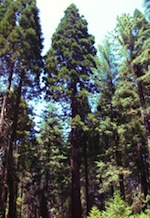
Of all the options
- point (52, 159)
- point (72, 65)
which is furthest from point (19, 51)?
point (52, 159)

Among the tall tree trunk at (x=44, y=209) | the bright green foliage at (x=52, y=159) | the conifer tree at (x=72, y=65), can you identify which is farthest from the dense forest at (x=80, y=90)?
the tall tree trunk at (x=44, y=209)

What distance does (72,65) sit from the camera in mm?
16062

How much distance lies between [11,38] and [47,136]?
14.1 m

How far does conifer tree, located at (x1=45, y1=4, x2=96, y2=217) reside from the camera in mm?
14977

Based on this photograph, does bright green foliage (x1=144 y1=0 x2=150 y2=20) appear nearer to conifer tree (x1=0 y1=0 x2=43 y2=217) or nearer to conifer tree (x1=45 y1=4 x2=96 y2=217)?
conifer tree (x1=45 y1=4 x2=96 y2=217)

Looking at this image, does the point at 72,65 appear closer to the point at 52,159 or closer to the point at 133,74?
the point at 133,74

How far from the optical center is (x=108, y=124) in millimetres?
15461

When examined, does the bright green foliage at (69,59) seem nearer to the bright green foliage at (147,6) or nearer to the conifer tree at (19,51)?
the conifer tree at (19,51)

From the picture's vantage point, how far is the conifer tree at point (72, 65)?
1498 centimetres

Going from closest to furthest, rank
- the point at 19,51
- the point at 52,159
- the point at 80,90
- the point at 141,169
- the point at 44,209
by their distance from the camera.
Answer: the point at 19,51, the point at 80,90, the point at 141,169, the point at 44,209, the point at 52,159

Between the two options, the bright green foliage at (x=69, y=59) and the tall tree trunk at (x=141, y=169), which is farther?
the tall tree trunk at (x=141, y=169)

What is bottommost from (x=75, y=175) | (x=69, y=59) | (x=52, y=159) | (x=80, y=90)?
(x=75, y=175)

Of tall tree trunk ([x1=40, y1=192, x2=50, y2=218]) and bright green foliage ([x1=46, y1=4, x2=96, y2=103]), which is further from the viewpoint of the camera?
tall tree trunk ([x1=40, y1=192, x2=50, y2=218])

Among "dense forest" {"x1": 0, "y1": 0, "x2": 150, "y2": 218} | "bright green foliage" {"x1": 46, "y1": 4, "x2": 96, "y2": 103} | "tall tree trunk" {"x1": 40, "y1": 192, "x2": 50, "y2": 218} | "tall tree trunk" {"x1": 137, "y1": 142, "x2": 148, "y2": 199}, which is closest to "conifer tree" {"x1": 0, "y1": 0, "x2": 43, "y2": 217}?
"dense forest" {"x1": 0, "y1": 0, "x2": 150, "y2": 218}
